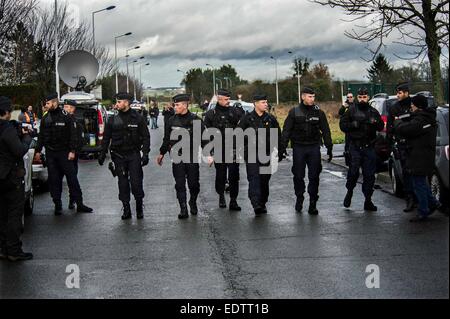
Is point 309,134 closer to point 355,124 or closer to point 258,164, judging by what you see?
point 355,124

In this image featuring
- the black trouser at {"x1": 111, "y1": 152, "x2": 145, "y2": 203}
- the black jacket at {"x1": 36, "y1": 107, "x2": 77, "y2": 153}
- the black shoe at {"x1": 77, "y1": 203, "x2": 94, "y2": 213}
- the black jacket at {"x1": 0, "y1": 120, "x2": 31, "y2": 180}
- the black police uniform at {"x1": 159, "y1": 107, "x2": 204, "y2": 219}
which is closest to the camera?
the black jacket at {"x1": 0, "y1": 120, "x2": 31, "y2": 180}

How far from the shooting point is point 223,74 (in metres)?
170

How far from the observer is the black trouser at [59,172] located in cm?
1291

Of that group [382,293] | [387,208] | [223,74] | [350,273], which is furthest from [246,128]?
[223,74]

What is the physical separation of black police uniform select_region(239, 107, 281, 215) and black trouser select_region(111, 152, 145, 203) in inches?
65.8

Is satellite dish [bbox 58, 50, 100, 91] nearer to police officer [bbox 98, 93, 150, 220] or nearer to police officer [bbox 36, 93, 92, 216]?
police officer [bbox 36, 93, 92, 216]

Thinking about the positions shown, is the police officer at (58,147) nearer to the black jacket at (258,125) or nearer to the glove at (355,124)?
the black jacket at (258,125)

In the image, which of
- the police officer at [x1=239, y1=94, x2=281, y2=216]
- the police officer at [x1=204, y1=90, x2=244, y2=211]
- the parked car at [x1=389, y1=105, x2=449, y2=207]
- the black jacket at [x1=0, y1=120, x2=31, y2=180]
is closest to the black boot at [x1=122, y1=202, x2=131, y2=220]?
the police officer at [x1=204, y1=90, x2=244, y2=211]

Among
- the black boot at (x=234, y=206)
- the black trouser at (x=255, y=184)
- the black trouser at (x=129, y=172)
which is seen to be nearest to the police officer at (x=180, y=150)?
the black trouser at (x=129, y=172)

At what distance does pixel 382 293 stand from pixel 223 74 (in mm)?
163986

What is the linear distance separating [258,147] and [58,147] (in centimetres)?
334

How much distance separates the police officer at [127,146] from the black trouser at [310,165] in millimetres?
2308

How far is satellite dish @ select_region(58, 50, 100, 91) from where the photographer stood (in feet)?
88.9
